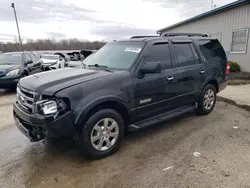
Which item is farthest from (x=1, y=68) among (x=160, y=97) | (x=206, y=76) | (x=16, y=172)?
(x=206, y=76)

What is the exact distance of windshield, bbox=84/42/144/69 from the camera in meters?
3.77

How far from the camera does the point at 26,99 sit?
313cm

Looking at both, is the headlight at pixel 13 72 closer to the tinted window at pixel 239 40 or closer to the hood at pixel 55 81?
the hood at pixel 55 81

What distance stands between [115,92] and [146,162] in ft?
3.88

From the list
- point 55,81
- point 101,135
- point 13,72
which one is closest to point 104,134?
point 101,135

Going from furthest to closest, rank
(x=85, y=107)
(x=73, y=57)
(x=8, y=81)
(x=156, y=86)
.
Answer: (x=73, y=57), (x=8, y=81), (x=156, y=86), (x=85, y=107)

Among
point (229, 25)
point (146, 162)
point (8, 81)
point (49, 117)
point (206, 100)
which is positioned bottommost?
point (146, 162)

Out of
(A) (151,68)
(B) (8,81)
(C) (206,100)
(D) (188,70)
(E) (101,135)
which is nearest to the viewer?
(E) (101,135)

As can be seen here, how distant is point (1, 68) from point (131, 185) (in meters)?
7.73

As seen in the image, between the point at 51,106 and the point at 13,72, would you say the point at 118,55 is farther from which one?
the point at 13,72

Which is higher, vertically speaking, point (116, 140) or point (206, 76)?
point (206, 76)

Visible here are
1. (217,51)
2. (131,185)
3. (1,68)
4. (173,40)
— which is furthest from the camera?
(1,68)

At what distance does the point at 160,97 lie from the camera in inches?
156

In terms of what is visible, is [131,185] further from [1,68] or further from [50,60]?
[50,60]
